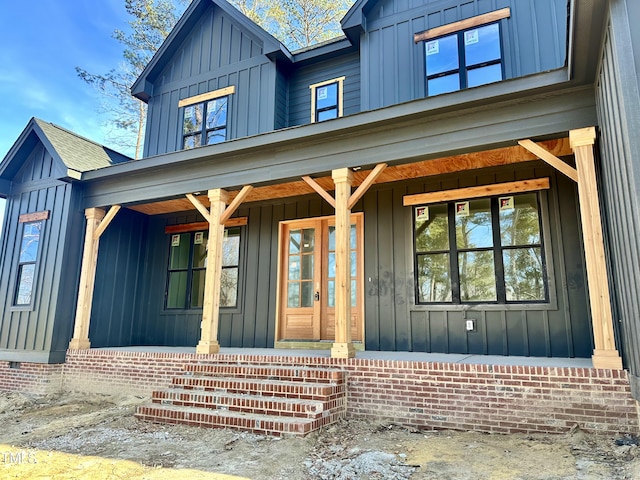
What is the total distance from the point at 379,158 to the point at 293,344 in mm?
3320

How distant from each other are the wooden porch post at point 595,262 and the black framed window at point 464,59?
2.61 m

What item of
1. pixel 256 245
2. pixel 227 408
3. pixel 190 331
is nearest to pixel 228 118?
pixel 256 245

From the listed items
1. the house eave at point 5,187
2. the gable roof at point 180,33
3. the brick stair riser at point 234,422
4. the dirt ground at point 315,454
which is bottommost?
the dirt ground at point 315,454

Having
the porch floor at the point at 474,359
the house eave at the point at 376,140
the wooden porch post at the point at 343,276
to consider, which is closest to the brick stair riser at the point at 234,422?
the wooden porch post at the point at 343,276

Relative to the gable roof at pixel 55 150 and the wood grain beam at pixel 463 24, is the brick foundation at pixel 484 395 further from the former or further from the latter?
the wood grain beam at pixel 463 24

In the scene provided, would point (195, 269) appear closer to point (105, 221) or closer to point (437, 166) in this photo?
point (105, 221)

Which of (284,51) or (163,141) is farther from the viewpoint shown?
(163,141)

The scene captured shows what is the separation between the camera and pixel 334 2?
15.3m

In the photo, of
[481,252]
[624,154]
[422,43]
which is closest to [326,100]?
[422,43]

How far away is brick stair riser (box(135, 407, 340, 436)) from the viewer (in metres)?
4.00

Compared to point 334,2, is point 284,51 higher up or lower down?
lower down

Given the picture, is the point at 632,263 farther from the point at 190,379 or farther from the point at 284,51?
the point at 284,51

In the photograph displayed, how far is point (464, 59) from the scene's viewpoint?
681 cm

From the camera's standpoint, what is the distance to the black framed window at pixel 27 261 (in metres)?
7.68
